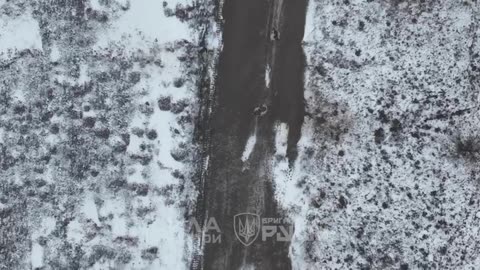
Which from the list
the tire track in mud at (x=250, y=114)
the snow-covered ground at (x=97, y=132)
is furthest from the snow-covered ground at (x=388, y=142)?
the snow-covered ground at (x=97, y=132)

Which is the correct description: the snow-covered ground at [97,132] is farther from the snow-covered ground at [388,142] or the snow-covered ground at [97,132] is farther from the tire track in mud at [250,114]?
the snow-covered ground at [388,142]

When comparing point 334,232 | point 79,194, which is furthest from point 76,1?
point 334,232

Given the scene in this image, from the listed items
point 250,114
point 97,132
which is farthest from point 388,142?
point 97,132

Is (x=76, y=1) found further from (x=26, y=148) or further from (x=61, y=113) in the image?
(x=26, y=148)

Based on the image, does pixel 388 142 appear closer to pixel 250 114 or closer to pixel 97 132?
pixel 250 114

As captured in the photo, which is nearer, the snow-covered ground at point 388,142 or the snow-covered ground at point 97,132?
the snow-covered ground at point 388,142

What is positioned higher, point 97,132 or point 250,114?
point 250,114
